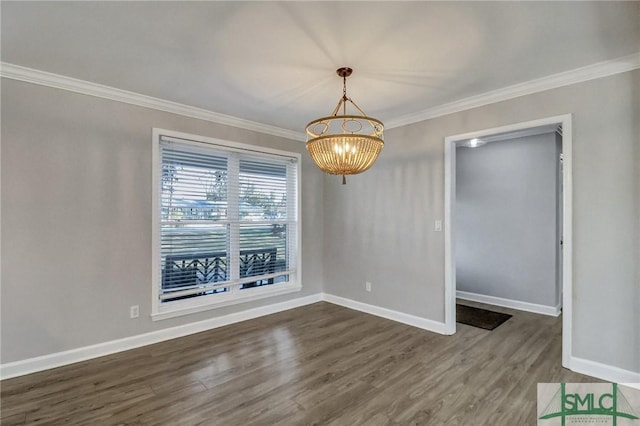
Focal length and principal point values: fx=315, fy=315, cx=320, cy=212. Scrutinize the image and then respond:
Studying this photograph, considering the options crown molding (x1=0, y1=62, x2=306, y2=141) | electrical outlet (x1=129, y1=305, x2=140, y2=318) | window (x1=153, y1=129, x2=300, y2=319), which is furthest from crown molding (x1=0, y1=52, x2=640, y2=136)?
electrical outlet (x1=129, y1=305, x2=140, y2=318)

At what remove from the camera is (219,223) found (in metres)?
3.91

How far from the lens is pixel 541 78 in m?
2.82

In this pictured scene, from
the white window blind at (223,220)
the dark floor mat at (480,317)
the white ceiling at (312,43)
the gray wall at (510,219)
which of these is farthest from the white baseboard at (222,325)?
the white ceiling at (312,43)

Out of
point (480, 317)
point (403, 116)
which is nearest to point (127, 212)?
point (403, 116)

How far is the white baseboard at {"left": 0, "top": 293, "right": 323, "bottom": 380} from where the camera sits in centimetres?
265

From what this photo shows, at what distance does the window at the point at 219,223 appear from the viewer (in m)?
3.51

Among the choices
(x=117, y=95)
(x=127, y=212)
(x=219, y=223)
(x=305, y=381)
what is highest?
(x=117, y=95)

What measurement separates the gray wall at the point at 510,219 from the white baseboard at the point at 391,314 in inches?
63.1

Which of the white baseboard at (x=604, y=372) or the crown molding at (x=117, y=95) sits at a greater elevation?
the crown molding at (x=117, y=95)

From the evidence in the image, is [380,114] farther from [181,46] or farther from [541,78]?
[181,46]

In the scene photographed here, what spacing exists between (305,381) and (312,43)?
2.61m

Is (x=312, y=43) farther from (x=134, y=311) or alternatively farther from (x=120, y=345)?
(x=120, y=345)

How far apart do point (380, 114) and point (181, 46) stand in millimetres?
2348

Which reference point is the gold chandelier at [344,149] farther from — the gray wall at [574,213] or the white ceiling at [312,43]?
the gray wall at [574,213]
